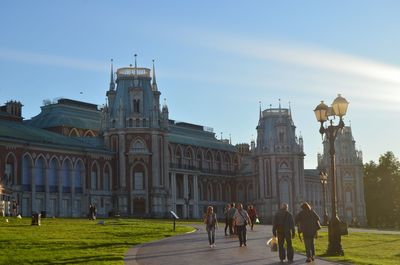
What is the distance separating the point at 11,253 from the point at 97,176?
226ft

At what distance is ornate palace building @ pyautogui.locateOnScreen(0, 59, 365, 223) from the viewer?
3467 inches

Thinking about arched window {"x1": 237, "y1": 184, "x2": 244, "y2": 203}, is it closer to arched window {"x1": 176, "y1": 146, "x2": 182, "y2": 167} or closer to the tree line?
arched window {"x1": 176, "y1": 146, "x2": 182, "y2": 167}

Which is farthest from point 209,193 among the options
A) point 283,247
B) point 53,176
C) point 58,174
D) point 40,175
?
point 283,247

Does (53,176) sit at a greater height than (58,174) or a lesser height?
lesser

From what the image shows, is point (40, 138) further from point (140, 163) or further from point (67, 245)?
point (67, 245)

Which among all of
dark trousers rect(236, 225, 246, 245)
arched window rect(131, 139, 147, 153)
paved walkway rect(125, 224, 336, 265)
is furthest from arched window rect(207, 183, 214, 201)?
dark trousers rect(236, 225, 246, 245)

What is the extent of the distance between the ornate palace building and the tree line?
7045mm

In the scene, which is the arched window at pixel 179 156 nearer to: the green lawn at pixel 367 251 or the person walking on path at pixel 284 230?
the green lawn at pixel 367 251

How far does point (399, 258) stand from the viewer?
31734mm

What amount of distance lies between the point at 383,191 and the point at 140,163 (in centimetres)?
6351

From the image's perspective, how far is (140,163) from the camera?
9869 centimetres

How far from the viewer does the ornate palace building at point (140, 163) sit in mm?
88062

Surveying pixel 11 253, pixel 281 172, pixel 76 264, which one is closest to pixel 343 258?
pixel 76 264

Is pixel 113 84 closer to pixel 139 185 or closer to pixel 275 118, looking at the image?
pixel 139 185
